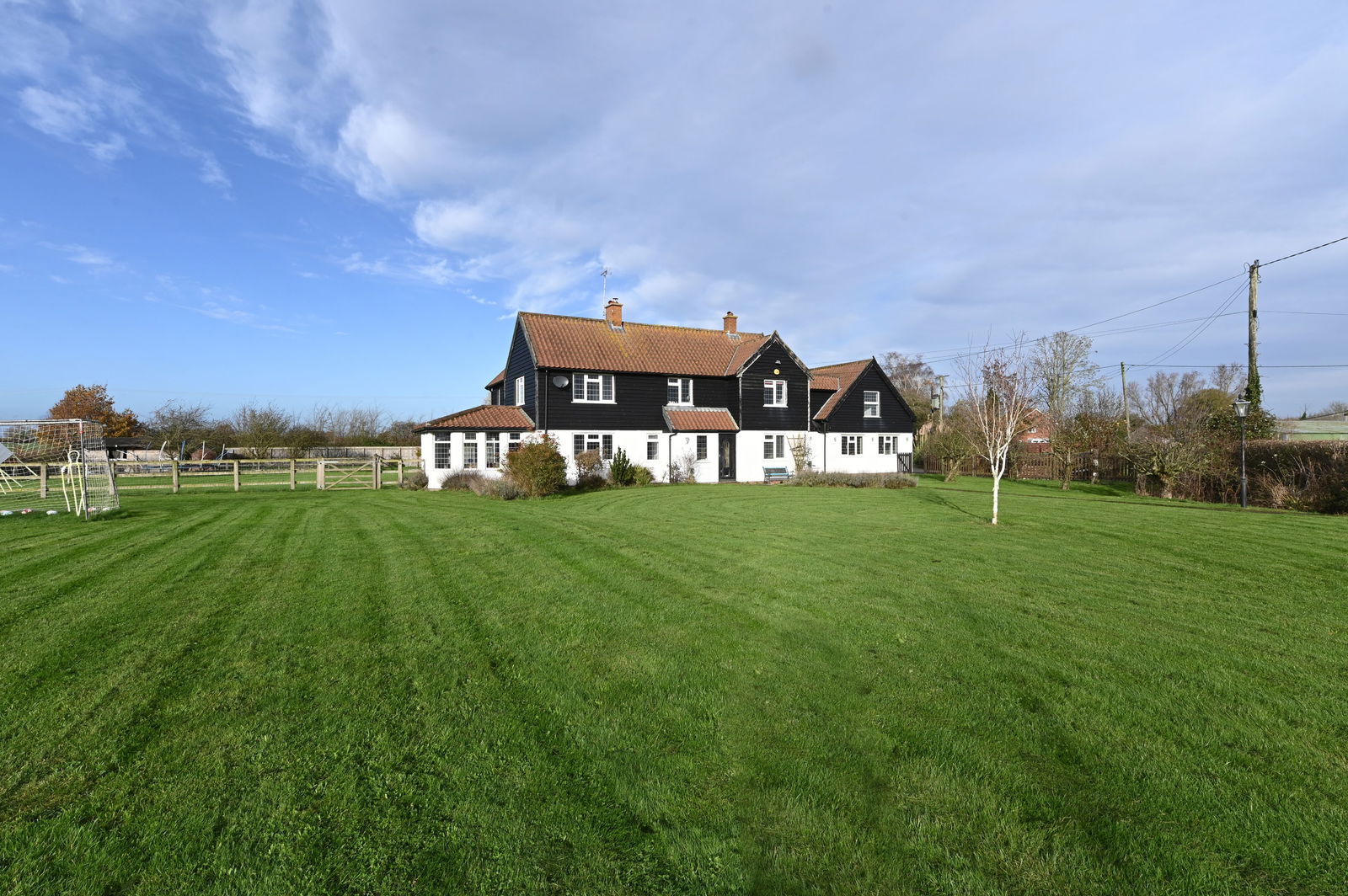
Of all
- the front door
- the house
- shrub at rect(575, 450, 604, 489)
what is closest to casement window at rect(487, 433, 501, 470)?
the house

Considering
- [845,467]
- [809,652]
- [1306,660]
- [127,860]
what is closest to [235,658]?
[127,860]

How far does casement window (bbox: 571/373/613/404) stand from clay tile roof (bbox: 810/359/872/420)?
12.1 metres

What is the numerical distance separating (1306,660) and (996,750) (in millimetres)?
3868

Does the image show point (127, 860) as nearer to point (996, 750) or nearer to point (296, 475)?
point (996, 750)

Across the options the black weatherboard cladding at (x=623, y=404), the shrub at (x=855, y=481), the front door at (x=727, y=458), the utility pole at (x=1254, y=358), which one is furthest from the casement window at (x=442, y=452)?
the utility pole at (x=1254, y=358)

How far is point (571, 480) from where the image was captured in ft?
89.0

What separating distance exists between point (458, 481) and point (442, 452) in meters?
2.04

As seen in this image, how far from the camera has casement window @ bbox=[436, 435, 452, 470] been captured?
26.9 m

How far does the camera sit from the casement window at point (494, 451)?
27531 mm

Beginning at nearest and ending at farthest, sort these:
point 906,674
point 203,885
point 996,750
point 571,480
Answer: point 203,885
point 996,750
point 906,674
point 571,480

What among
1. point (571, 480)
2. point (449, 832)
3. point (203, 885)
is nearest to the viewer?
point (203, 885)

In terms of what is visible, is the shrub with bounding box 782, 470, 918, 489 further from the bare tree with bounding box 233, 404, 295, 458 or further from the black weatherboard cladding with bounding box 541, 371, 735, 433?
the bare tree with bounding box 233, 404, 295, 458

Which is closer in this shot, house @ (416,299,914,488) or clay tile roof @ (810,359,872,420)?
house @ (416,299,914,488)

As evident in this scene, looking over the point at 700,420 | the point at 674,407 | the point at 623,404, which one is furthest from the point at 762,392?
the point at 623,404
